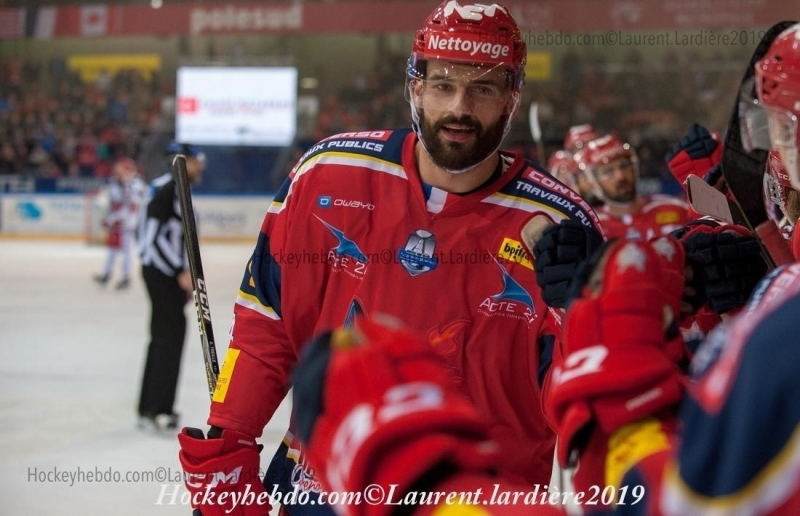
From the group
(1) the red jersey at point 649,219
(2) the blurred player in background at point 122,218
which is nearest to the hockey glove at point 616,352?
(1) the red jersey at point 649,219

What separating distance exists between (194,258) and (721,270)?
1139 mm

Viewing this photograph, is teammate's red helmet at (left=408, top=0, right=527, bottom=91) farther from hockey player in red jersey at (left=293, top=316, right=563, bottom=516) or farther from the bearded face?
hockey player in red jersey at (left=293, top=316, right=563, bottom=516)

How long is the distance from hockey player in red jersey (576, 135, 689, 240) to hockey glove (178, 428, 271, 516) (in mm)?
3771

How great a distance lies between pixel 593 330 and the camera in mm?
1044

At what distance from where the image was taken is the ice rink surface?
4090mm

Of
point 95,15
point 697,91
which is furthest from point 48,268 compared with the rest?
point 697,91

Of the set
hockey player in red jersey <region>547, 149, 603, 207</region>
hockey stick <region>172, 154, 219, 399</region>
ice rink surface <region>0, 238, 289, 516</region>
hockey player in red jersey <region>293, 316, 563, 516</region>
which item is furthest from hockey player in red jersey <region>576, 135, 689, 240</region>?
hockey player in red jersey <region>293, 316, 563, 516</region>

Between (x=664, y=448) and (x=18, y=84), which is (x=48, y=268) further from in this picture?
(x=664, y=448)

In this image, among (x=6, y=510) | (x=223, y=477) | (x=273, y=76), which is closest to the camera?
(x=223, y=477)

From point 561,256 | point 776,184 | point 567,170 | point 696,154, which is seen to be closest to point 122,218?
point 567,170

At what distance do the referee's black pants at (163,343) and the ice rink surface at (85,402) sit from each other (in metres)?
0.17

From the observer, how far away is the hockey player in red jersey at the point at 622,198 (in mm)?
5402

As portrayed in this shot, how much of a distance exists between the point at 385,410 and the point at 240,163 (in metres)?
16.6

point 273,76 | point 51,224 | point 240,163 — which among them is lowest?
point 51,224
